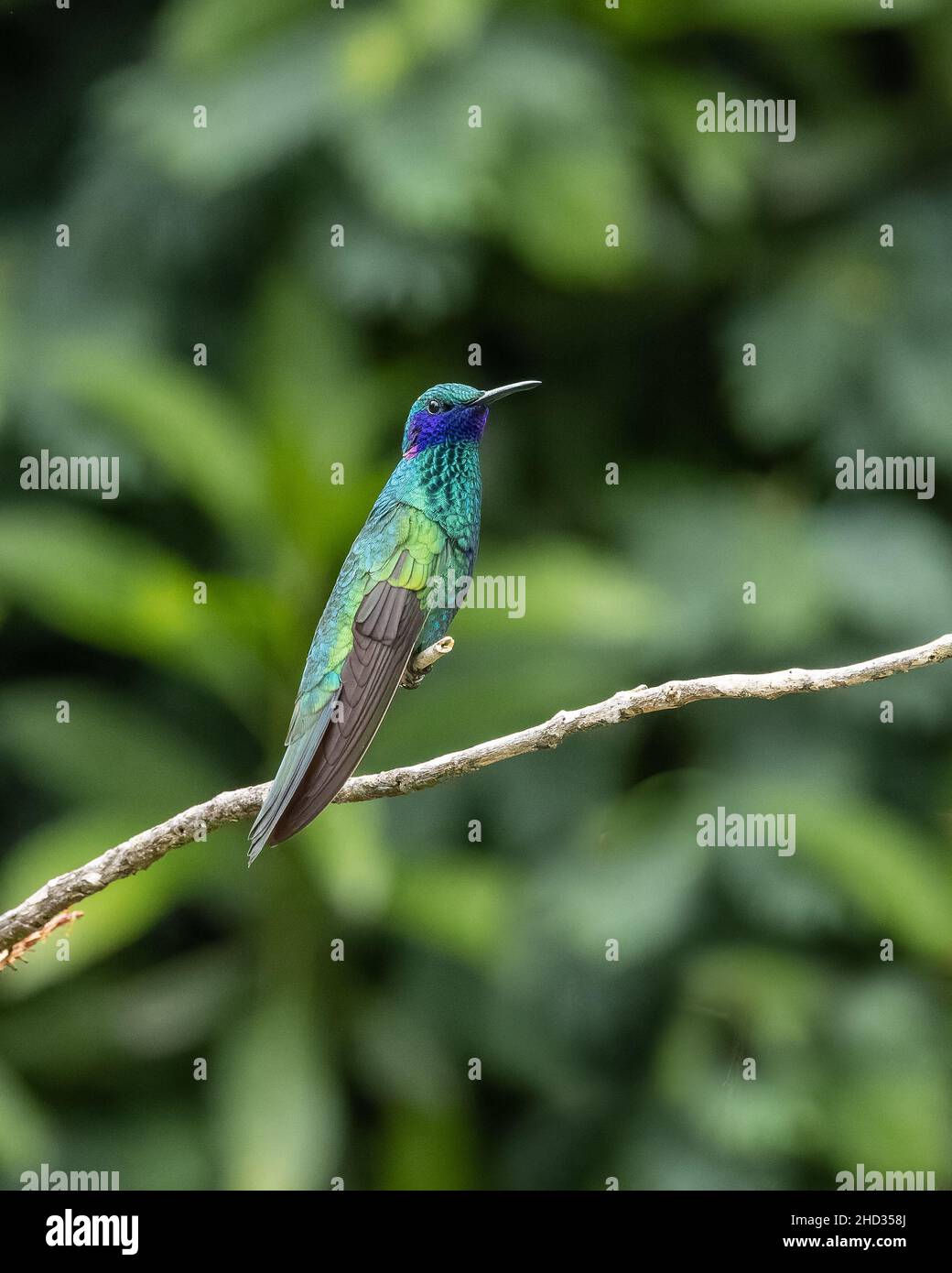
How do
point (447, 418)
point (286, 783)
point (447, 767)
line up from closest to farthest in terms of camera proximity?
point (286, 783), point (447, 767), point (447, 418)

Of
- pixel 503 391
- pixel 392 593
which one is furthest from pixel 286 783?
pixel 503 391

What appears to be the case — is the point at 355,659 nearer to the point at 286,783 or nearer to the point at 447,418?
the point at 286,783

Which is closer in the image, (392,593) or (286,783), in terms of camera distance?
(286,783)

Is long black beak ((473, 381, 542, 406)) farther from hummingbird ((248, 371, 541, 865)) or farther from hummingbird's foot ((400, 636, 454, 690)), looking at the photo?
hummingbird's foot ((400, 636, 454, 690))

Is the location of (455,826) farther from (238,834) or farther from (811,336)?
(811,336)

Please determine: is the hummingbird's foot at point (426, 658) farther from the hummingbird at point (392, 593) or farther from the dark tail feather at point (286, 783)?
the dark tail feather at point (286, 783)

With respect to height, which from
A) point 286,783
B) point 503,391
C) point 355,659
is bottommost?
point 286,783

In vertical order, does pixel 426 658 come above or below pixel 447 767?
above

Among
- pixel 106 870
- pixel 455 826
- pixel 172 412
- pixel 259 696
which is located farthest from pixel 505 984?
pixel 106 870

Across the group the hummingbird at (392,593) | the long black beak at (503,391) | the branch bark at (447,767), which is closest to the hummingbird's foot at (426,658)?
the hummingbird at (392,593)
